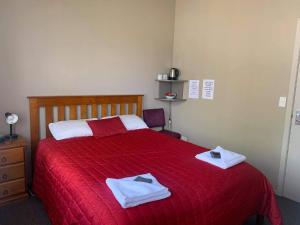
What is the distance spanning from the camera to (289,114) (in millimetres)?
2742

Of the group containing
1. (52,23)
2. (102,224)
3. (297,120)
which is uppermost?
(52,23)

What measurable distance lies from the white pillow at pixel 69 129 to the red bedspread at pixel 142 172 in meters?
0.12

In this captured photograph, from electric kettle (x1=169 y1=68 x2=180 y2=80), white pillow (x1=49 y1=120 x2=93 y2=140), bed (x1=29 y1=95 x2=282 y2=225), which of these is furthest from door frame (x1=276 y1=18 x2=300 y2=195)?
white pillow (x1=49 y1=120 x2=93 y2=140)

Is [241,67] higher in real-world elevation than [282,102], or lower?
higher

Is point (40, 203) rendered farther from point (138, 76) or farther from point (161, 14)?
point (161, 14)

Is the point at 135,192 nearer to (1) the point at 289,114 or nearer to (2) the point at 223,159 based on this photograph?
(2) the point at 223,159

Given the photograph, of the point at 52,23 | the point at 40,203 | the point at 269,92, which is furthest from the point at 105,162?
the point at 269,92

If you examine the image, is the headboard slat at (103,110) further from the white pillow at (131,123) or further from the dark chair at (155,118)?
the dark chair at (155,118)

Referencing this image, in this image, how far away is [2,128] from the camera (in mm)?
2645

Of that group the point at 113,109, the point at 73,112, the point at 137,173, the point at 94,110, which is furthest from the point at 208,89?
the point at 137,173

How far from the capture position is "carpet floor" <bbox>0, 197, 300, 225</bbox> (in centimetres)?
222

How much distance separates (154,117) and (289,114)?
193 centimetres

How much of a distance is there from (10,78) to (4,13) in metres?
0.69

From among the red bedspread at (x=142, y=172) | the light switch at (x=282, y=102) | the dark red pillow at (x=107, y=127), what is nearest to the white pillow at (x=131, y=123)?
the dark red pillow at (x=107, y=127)
